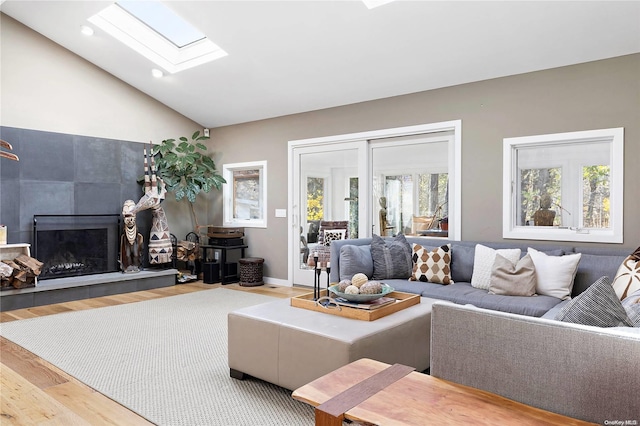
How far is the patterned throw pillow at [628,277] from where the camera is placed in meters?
2.82

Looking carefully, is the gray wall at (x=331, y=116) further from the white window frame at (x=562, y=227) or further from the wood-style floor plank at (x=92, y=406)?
the wood-style floor plank at (x=92, y=406)

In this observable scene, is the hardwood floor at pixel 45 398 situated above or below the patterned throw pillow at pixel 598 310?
below

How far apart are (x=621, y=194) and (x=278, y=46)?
11.7 ft

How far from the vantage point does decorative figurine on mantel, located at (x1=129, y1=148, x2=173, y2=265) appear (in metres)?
6.01

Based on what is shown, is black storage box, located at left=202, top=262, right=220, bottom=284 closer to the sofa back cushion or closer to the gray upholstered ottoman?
the sofa back cushion

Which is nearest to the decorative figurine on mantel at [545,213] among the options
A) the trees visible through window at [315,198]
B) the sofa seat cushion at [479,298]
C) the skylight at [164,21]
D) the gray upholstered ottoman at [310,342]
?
the sofa seat cushion at [479,298]

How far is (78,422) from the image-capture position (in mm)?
2201

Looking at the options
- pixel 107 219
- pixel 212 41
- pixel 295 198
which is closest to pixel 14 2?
pixel 212 41

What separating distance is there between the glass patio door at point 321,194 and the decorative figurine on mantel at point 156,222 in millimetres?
1854

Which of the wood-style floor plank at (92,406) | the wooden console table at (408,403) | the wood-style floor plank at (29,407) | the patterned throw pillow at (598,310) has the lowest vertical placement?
the wood-style floor plank at (92,406)

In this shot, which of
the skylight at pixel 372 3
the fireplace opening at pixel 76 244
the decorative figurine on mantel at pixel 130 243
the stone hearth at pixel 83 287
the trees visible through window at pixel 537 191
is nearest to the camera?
the skylight at pixel 372 3

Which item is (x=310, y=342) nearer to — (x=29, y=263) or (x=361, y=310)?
(x=361, y=310)

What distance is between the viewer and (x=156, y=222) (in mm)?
6191

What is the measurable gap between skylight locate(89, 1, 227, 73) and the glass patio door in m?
1.78
